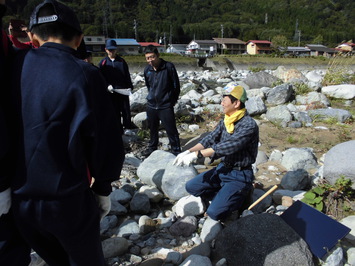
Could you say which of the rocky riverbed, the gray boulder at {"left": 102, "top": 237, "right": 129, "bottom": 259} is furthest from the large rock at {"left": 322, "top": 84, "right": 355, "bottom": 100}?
the gray boulder at {"left": 102, "top": 237, "right": 129, "bottom": 259}

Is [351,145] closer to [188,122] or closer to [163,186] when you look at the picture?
[163,186]

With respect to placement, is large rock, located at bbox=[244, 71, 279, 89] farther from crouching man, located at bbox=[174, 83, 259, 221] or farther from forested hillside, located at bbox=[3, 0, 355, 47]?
forested hillside, located at bbox=[3, 0, 355, 47]

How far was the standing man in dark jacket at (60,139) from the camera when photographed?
48.3 inches

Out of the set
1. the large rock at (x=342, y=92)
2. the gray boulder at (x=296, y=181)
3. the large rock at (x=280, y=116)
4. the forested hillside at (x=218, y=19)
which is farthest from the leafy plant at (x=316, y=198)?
the forested hillside at (x=218, y=19)

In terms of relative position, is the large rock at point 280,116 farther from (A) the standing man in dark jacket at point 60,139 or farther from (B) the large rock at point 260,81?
(A) the standing man in dark jacket at point 60,139

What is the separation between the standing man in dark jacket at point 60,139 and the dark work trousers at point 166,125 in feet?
10.6

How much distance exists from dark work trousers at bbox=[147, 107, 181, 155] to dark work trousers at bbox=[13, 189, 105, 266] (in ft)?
10.7

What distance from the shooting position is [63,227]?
1.34 metres

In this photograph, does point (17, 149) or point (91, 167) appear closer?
point (17, 149)

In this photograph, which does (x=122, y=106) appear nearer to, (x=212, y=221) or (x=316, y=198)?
Answer: (x=212, y=221)

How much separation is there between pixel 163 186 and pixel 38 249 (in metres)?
2.13

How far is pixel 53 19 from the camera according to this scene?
4.31 feet

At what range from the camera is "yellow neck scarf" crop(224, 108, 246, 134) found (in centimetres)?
283

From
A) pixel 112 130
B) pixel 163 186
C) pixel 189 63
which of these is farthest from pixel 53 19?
pixel 189 63
